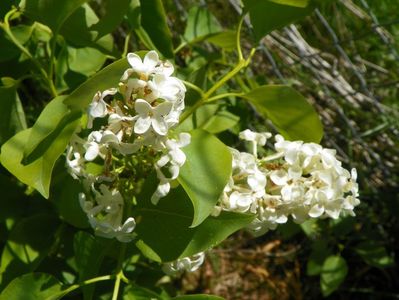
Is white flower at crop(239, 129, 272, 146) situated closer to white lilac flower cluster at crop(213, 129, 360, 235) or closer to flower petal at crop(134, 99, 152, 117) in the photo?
white lilac flower cluster at crop(213, 129, 360, 235)

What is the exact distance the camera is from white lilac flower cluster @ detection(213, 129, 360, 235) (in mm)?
791

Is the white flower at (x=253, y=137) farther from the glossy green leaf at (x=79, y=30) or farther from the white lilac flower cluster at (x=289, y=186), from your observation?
the glossy green leaf at (x=79, y=30)

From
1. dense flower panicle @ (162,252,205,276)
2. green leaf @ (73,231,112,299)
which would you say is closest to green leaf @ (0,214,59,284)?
green leaf @ (73,231,112,299)

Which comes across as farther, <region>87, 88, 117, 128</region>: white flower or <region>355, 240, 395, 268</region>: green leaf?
<region>355, 240, 395, 268</region>: green leaf

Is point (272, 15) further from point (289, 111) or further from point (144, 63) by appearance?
point (144, 63)

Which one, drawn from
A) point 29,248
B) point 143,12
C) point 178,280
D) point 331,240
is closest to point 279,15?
point 143,12

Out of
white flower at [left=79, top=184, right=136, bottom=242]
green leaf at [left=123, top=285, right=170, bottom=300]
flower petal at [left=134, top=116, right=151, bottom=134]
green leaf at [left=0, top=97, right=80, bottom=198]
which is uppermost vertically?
flower petal at [left=134, top=116, right=151, bottom=134]

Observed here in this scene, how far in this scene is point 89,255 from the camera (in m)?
0.87

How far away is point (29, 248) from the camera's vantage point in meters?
1.01

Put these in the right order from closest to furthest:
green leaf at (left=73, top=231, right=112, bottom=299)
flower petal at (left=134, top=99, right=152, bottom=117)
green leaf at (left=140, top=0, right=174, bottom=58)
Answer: flower petal at (left=134, top=99, right=152, bottom=117) < green leaf at (left=73, top=231, right=112, bottom=299) < green leaf at (left=140, top=0, right=174, bottom=58)

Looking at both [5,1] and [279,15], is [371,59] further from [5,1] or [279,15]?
[5,1]

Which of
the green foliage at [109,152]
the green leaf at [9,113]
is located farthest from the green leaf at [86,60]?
the green leaf at [9,113]

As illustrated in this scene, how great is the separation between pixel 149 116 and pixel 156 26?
373 millimetres

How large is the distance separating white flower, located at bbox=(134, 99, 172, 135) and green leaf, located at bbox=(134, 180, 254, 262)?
0.48 ft
